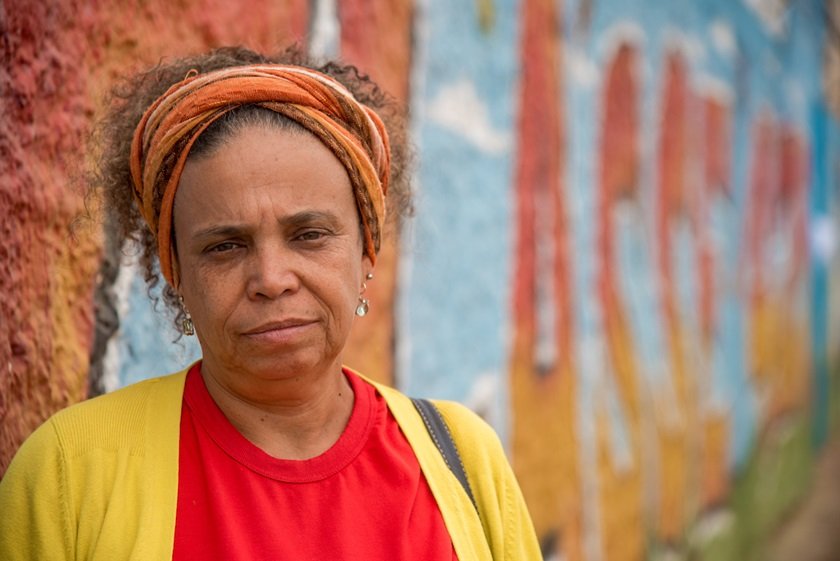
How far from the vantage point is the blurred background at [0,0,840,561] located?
1792 millimetres

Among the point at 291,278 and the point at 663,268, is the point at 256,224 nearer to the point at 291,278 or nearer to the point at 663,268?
the point at 291,278

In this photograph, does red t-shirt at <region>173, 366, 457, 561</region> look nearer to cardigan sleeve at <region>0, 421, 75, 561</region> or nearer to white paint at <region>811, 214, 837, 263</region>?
cardigan sleeve at <region>0, 421, 75, 561</region>

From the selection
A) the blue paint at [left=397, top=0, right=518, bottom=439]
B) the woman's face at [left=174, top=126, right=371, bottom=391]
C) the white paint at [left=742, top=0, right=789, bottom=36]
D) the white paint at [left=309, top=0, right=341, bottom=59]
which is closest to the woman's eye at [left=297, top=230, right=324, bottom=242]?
the woman's face at [left=174, top=126, right=371, bottom=391]

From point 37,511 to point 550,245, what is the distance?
2797 mm

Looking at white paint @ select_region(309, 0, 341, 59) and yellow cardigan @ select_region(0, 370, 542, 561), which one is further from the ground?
white paint @ select_region(309, 0, 341, 59)

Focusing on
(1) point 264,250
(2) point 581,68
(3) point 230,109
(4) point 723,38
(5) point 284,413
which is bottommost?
(5) point 284,413

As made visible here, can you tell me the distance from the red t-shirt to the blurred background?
0.40 metres

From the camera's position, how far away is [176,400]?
148 centimetres

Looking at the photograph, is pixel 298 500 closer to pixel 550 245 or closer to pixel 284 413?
pixel 284 413

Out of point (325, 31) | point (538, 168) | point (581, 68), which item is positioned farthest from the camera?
point (581, 68)

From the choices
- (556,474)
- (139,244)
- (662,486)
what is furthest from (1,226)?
(662,486)

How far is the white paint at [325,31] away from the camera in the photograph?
2521mm

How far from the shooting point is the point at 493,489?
1646mm

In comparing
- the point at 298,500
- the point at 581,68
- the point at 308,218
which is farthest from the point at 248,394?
the point at 581,68
